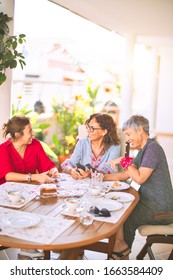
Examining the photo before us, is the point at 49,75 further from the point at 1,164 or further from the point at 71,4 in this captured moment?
the point at 1,164

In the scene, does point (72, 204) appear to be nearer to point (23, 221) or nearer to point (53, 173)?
point (23, 221)

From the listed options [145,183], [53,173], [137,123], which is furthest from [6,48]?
[145,183]

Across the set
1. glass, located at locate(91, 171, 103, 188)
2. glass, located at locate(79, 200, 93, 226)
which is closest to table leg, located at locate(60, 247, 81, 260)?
glass, located at locate(79, 200, 93, 226)

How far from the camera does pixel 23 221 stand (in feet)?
6.42

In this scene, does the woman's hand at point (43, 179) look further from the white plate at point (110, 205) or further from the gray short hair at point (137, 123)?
the gray short hair at point (137, 123)

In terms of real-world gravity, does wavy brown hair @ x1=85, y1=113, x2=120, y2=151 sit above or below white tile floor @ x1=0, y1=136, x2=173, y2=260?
above

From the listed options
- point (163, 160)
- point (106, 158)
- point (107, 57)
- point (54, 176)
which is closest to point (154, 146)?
point (163, 160)

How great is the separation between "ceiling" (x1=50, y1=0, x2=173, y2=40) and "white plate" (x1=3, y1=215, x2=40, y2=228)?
3.78m

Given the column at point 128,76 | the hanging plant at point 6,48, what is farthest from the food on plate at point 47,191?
the column at point 128,76

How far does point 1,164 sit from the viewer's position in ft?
9.20

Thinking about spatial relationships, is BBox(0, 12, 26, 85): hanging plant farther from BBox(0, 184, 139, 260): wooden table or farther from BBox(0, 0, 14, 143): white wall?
BBox(0, 184, 139, 260): wooden table

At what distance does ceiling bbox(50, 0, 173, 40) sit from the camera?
18.1ft

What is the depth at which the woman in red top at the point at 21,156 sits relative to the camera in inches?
108

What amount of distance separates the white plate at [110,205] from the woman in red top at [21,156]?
53cm
